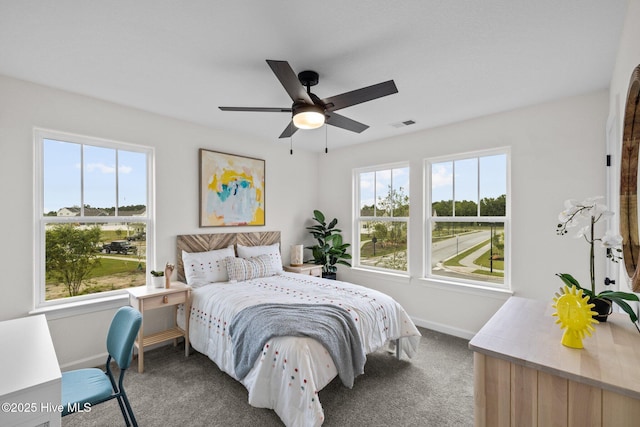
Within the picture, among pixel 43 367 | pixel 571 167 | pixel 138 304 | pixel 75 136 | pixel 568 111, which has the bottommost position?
pixel 138 304

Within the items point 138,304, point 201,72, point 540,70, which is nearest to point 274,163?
point 201,72

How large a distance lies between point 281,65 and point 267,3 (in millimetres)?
317

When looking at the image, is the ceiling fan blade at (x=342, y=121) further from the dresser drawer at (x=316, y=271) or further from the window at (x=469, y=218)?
the dresser drawer at (x=316, y=271)

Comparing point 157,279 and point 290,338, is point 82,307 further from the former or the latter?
point 290,338

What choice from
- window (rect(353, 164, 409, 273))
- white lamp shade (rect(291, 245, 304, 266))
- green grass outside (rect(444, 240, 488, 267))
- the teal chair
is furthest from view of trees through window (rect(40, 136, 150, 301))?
green grass outside (rect(444, 240, 488, 267))

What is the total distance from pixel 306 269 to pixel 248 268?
3.32ft

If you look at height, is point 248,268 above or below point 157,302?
above

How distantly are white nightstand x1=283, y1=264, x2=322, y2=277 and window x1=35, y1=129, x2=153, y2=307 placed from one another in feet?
6.07

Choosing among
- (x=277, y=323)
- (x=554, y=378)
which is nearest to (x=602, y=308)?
(x=554, y=378)

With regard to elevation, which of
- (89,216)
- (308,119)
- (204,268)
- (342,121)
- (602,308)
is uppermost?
(342,121)

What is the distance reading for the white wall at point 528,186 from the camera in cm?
286

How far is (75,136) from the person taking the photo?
2.86 metres

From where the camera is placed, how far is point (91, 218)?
9.77 feet

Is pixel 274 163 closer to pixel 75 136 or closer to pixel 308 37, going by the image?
pixel 75 136
